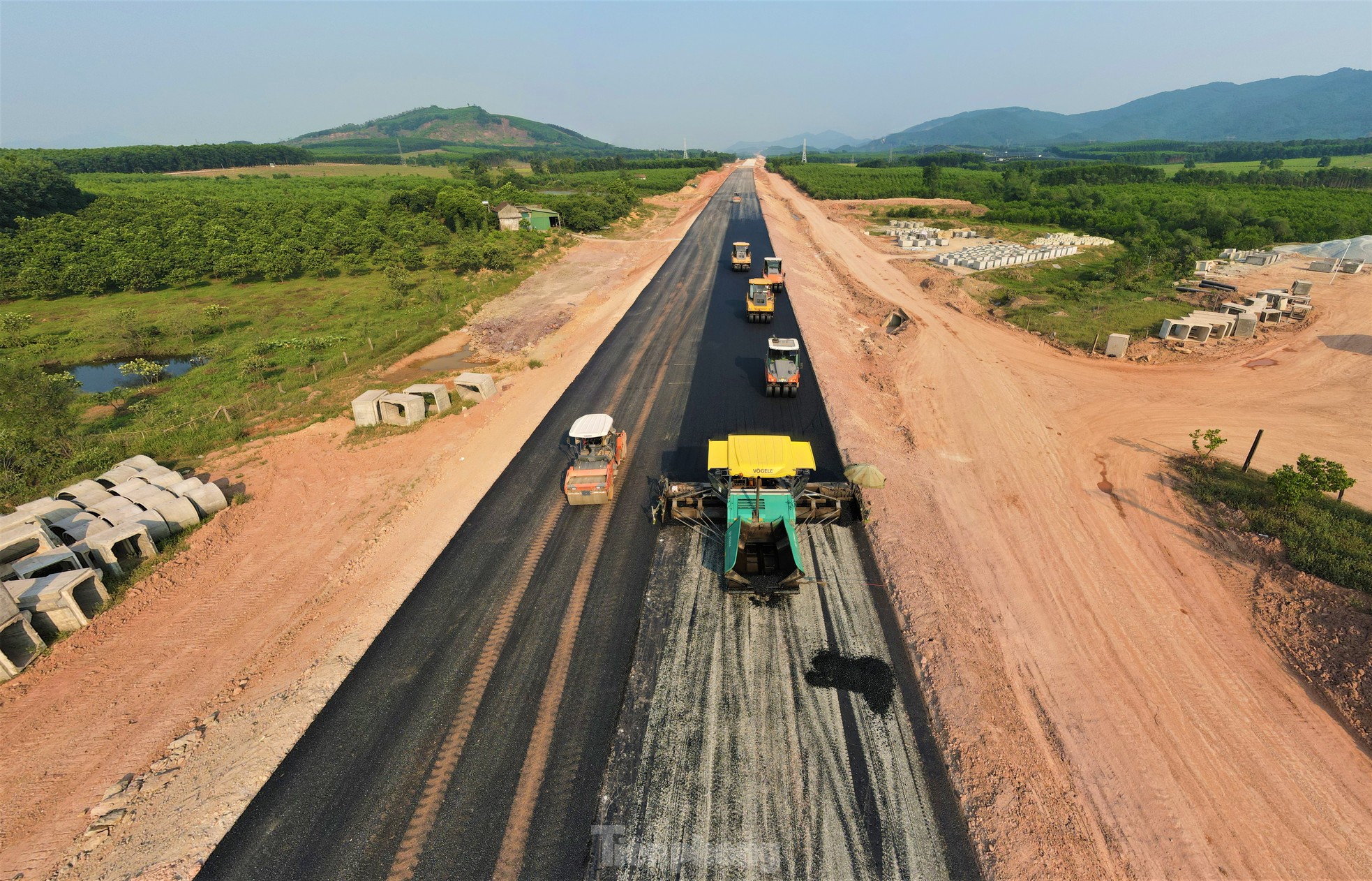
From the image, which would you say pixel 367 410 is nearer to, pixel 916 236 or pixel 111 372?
pixel 111 372

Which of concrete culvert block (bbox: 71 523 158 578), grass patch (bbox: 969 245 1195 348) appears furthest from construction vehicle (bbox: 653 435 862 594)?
grass patch (bbox: 969 245 1195 348)

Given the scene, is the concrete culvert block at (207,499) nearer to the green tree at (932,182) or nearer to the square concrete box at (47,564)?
the square concrete box at (47,564)

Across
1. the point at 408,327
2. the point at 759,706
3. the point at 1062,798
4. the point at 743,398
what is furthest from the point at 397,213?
the point at 1062,798

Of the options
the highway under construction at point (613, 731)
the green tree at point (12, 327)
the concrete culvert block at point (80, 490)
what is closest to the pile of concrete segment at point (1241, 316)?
the highway under construction at point (613, 731)

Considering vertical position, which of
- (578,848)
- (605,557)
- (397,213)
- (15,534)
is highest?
(397,213)

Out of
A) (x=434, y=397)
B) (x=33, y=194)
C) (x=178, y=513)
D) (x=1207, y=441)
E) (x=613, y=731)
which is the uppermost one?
(x=33, y=194)

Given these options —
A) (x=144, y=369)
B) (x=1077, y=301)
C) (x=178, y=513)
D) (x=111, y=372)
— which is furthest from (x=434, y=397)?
(x=1077, y=301)

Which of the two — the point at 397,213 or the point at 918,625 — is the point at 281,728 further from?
the point at 397,213
